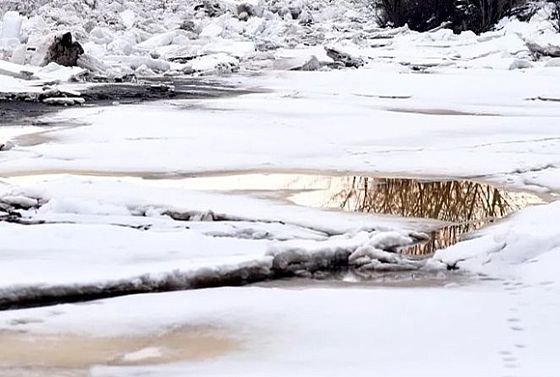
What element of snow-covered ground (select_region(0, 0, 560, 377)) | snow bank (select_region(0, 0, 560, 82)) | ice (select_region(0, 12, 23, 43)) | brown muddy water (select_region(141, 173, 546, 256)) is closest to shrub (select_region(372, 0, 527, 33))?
snow bank (select_region(0, 0, 560, 82))

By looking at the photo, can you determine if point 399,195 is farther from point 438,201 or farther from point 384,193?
point 438,201

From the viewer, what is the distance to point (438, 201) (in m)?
4.49

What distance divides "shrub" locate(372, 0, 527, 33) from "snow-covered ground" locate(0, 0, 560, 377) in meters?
9.34

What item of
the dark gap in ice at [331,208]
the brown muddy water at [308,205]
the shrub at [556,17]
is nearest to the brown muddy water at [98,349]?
the brown muddy water at [308,205]

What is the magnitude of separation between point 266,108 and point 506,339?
5968 mm

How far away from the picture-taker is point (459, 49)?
16.5m

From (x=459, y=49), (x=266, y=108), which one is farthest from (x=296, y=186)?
(x=459, y=49)

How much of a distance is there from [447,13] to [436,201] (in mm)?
16159

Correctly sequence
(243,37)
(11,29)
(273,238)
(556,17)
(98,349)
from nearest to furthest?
(98,349), (273,238), (11,29), (556,17), (243,37)

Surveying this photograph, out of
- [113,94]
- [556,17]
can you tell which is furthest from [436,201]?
[556,17]

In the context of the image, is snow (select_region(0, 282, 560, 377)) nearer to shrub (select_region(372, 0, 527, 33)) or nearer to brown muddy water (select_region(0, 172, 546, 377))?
brown muddy water (select_region(0, 172, 546, 377))

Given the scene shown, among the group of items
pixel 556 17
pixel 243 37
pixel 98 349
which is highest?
pixel 556 17

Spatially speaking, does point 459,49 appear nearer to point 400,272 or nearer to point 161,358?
point 400,272

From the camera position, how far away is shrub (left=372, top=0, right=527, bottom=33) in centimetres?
1864
